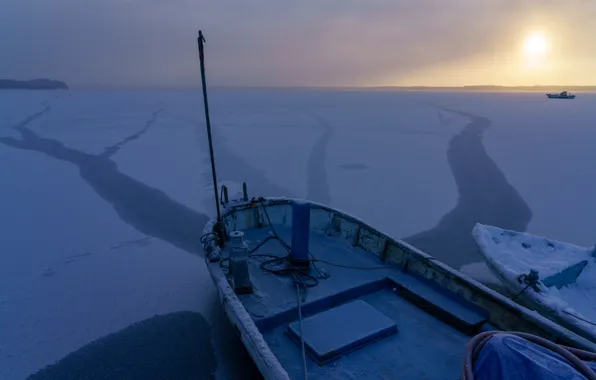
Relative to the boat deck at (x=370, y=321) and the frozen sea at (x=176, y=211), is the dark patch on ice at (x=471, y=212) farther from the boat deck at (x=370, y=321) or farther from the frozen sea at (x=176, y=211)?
the boat deck at (x=370, y=321)

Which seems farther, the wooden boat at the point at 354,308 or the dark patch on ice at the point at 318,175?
the dark patch on ice at the point at 318,175

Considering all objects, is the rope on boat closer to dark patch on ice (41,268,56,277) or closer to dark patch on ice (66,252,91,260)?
dark patch on ice (41,268,56,277)

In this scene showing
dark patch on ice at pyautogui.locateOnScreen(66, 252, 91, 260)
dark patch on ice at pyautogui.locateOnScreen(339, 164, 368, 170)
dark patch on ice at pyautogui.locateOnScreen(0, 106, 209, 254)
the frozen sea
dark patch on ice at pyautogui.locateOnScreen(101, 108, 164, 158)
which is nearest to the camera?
the frozen sea

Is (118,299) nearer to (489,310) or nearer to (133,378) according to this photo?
(133,378)

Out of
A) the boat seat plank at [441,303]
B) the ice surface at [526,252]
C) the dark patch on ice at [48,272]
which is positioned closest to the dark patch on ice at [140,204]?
the dark patch on ice at [48,272]

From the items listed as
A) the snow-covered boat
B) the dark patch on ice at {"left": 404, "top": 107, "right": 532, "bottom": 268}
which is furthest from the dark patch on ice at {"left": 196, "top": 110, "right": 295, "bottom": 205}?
the snow-covered boat

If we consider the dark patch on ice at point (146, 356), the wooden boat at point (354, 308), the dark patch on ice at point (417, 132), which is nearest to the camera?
the wooden boat at point (354, 308)
